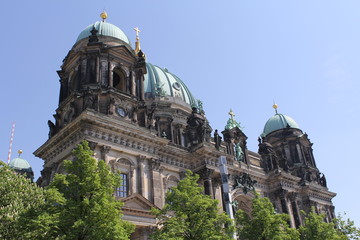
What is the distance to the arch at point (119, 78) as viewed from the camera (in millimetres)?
38625

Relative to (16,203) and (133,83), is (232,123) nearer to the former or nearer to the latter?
(133,83)

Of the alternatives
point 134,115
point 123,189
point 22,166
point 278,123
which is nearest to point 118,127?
point 134,115

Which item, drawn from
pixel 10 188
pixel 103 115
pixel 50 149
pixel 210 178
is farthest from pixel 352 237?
pixel 10 188

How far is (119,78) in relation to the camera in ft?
134

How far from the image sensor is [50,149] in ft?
114

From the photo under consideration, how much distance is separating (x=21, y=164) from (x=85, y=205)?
163 feet

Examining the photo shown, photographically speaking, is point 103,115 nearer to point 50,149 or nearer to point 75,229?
point 50,149

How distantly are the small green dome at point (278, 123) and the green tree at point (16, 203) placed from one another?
44646mm

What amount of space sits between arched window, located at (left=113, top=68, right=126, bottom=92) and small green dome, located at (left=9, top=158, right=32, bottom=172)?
32.0 m

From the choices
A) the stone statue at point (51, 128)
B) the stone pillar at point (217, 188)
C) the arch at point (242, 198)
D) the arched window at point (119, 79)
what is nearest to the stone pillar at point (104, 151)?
the stone statue at point (51, 128)

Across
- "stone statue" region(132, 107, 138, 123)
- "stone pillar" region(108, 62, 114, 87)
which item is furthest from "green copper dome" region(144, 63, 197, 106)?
"stone statue" region(132, 107, 138, 123)

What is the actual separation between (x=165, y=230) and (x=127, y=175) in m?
8.92

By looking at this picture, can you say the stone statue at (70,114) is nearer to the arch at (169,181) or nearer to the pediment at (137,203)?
the pediment at (137,203)

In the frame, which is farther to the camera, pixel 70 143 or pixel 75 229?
pixel 70 143
